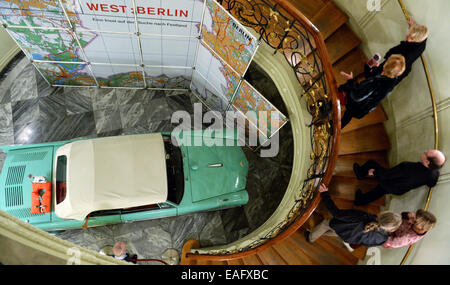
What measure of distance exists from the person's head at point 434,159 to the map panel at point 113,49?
4.51 meters

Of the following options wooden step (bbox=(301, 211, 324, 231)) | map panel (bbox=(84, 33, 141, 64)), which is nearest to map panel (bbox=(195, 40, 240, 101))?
map panel (bbox=(84, 33, 141, 64))

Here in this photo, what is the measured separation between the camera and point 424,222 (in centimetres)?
287

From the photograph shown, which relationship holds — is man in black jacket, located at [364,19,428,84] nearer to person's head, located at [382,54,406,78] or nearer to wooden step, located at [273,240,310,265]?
person's head, located at [382,54,406,78]

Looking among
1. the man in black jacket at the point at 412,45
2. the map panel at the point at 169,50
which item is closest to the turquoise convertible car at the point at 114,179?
the map panel at the point at 169,50

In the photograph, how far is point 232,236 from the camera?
5.41m

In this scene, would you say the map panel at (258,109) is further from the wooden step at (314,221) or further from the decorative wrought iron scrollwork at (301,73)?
the wooden step at (314,221)

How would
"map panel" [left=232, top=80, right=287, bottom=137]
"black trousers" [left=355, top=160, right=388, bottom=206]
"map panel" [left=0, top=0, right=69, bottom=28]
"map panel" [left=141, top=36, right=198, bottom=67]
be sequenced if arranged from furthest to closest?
"map panel" [left=141, top=36, right=198, bottom=67] → "map panel" [left=232, top=80, right=287, bottom=137] → "map panel" [left=0, top=0, right=69, bottom=28] → "black trousers" [left=355, top=160, right=388, bottom=206]

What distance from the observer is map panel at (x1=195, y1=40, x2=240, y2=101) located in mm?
4621

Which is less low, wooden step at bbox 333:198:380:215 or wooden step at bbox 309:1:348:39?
wooden step at bbox 309:1:348:39

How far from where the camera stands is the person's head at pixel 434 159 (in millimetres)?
2963

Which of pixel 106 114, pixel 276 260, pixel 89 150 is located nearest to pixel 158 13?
pixel 89 150

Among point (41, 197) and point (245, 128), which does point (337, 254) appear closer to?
point (245, 128)

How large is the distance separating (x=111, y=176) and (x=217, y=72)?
2.55 metres

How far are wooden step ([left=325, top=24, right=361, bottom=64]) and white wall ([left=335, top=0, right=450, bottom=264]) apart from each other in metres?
0.10
